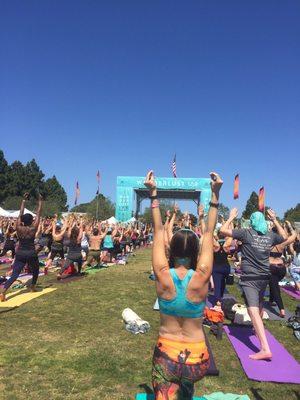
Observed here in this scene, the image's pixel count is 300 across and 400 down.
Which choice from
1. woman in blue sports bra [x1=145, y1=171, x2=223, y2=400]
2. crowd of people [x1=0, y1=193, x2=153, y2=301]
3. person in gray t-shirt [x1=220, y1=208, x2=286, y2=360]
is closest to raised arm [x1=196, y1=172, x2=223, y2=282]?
woman in blue sports bra [x1=145, y1=171, x2=223, y2=400]

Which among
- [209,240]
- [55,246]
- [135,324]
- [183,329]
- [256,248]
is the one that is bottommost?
[135,324]

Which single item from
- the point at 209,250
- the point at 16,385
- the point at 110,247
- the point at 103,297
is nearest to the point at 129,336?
the point at 16,385

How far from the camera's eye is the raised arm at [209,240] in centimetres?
298

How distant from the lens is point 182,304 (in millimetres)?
2934

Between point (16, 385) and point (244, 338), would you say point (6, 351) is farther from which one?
point (244, 338)

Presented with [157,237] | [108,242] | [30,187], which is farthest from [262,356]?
[30,187]

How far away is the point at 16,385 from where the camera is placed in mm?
4840

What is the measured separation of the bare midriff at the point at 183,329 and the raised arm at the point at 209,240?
1.05ft

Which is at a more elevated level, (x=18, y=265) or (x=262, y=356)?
(x=18, y=265)

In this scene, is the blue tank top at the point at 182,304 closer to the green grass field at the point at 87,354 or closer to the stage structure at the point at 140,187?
the green grass field at the point at 87,354

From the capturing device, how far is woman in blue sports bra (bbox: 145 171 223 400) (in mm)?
2861

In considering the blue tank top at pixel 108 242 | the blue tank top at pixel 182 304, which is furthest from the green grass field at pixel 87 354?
the blue tank top at pixel 108 242

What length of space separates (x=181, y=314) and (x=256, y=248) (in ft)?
11.8

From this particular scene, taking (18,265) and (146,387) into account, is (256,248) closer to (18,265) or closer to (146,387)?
(146,387)
